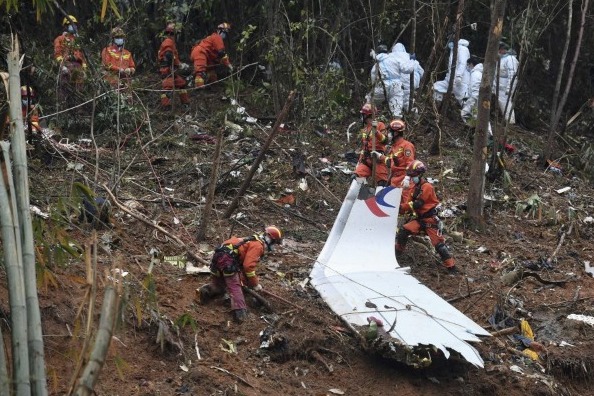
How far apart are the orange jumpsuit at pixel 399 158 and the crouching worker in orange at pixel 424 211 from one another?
34.9 inches

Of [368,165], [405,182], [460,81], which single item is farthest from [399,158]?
[460,81]

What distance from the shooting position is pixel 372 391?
21.6 ft

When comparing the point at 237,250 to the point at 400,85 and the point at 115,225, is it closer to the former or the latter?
the point at 115,225

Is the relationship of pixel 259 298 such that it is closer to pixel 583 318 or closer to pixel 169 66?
pixel 583 318

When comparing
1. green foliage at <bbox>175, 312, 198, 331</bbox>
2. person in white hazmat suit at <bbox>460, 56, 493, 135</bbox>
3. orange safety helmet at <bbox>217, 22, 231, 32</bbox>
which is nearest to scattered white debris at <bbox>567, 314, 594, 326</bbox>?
green foliage at <bbox>175, 312, 198, 331</bbox>

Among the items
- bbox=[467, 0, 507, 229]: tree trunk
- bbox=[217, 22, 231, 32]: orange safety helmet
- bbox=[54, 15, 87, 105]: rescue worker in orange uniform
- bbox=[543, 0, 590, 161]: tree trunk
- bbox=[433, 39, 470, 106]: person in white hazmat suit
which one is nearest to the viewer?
bbox=[54, 15, 87, 105]: rescue worker in orange uniform

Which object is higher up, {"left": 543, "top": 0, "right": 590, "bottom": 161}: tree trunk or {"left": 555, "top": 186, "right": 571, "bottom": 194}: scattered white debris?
{"left": 543, "top": 0, "right": 590, "bottom": 161}: tree trunk

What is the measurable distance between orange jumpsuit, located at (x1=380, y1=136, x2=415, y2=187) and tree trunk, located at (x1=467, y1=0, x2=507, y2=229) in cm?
88

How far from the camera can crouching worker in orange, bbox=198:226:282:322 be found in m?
6.96

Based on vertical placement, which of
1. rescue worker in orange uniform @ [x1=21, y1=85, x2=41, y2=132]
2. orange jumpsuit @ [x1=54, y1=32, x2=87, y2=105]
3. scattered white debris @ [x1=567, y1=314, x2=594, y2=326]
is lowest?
scattered white debris @ [x1=567, y1=314, x2=594, y2=326]

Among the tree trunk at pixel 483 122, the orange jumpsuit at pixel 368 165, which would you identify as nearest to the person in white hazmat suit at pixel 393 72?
the orange jumpsuit at pixel 368 165

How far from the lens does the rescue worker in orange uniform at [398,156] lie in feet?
33.0

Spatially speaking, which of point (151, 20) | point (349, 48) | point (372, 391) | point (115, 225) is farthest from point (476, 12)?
point (372, 391)

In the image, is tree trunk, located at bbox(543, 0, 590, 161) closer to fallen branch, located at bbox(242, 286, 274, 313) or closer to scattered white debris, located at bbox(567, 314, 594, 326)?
scattered white debris, located at bbox(567, 314, 594, 326)
